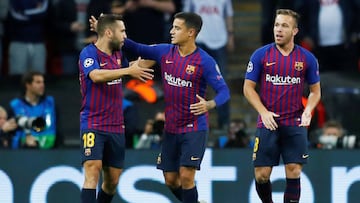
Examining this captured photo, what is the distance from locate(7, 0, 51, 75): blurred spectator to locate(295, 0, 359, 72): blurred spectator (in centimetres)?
330

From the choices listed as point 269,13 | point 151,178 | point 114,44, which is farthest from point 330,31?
point 114,44

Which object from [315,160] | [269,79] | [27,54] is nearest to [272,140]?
[269,79]

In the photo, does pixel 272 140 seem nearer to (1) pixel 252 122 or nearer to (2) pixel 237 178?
(2) pixel 237 178

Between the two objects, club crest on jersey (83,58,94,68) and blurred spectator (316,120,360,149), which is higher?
club crest on jersey (83,58,94,68)

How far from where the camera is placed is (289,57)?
46.5ft

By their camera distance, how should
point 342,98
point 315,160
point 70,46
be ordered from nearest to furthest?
point 315,160
point 342,98
point 70,46

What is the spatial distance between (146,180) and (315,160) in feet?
6.23

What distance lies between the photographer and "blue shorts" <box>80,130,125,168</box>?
13875 millimetres

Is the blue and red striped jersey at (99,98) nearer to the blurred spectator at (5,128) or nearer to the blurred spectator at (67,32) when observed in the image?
the blurred spectator at (5,128)

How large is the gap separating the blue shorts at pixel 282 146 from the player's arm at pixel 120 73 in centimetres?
143

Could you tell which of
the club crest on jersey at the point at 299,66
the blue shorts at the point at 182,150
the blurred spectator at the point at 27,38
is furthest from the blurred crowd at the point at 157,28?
the club crest on jersey at the point at 299,66

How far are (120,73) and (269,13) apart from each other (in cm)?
533

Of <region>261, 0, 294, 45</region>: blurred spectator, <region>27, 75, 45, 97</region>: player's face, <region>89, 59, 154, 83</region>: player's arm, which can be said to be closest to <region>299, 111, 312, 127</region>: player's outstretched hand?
<region>89, 59, 154, 83</region>: player's arm

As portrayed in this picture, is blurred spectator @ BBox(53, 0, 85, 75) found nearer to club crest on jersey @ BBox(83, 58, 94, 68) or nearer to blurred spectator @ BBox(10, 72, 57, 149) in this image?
blurred spectator @ BBox(10, 72, 57, 149)
